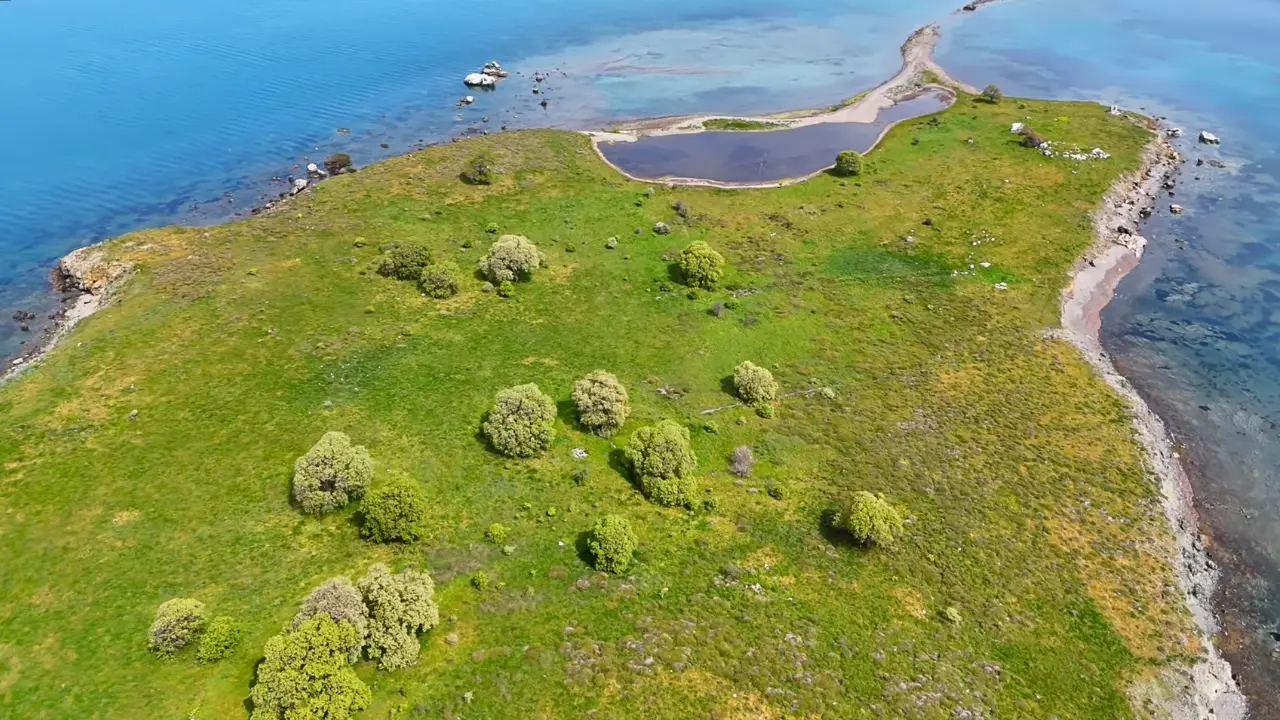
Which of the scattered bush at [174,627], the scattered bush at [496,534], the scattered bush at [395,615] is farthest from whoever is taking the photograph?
the scattered bush at [496,534]

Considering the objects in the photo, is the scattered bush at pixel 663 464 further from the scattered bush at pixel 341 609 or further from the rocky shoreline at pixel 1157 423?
Result: the rocky shoreline at pixel 1157 423

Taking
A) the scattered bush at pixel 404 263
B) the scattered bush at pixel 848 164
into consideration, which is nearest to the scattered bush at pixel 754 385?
the scattered bush at pixel 404 263

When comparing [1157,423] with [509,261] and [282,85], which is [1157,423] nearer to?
[509,261]

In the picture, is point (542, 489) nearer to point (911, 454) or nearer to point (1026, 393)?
point (911, 454)

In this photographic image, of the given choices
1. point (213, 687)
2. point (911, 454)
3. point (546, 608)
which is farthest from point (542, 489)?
point (911, 454)

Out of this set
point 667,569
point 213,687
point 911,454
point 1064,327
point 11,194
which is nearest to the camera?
point 213,687

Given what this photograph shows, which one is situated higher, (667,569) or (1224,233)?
(1224,233)

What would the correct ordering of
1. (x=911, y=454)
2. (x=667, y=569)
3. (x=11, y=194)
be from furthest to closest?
(x=11, y=194) → (x=911, y=454) → (x=667, y=569)
